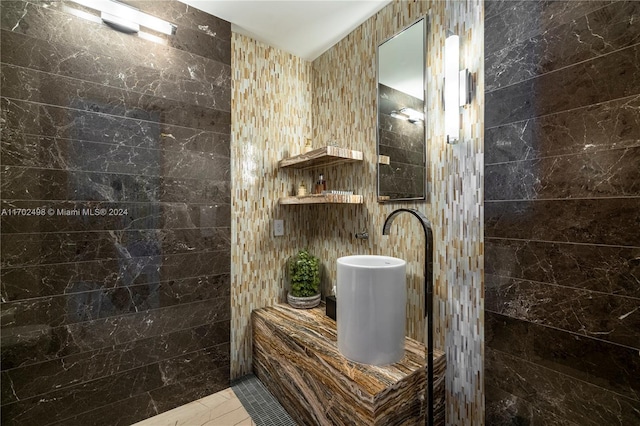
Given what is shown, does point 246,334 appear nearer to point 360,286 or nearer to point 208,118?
point 360,286

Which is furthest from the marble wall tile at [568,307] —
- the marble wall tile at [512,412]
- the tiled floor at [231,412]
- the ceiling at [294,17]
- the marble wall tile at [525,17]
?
the ceiling at [294,17]

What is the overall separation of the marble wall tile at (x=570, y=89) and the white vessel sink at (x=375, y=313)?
31.1 inches

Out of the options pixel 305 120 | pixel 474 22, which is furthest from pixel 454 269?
pixel 305 120

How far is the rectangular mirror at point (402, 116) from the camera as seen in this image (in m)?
1.42

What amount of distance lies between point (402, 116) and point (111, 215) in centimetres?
169

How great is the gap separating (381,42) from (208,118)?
118 cm

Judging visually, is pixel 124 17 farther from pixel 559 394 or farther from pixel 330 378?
pixel 559 394

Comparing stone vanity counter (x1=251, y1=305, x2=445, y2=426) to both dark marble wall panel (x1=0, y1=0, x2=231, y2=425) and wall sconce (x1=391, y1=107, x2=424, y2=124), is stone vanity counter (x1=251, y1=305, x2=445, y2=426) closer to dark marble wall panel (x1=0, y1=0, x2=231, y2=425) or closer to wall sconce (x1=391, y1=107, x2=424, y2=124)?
dark marble wall panel (x1=0, y1=0, x2=231, y2=425)

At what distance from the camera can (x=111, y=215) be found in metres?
1.45

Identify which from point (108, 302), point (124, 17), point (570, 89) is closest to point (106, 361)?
point (108, 302)

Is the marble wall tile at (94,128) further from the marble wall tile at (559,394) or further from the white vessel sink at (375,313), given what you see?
A: the marble wall tile at (559,394)

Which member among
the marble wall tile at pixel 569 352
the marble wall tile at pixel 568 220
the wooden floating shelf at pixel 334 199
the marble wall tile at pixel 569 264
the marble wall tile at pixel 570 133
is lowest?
the marble wall tile at pixel 569 352

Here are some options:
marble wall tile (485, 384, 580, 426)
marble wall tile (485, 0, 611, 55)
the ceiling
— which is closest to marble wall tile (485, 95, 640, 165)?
marble wall tile (485, 0, 611, 55)

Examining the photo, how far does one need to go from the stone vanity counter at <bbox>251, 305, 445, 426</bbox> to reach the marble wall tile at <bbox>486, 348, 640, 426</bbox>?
252 mm
